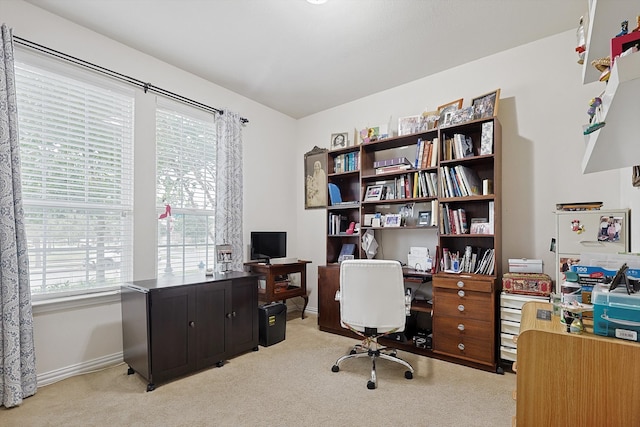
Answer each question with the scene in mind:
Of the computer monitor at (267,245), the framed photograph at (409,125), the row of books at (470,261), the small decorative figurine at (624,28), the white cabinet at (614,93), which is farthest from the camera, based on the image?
the computer monitor at (267,245)

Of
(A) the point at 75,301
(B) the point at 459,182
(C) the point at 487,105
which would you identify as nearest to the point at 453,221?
(B) the point at 459,182

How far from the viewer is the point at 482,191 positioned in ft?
9.75

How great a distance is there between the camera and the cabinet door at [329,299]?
3.55 meters

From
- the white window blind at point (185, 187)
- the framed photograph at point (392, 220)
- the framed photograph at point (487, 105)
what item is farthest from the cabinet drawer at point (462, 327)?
the white window blind at point (185, 187)

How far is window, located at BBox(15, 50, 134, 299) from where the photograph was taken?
2410 millimetres

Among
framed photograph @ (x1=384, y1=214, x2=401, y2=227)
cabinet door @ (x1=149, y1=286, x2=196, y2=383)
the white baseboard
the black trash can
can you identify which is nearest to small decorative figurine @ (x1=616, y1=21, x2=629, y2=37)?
framed photograph @ (x1=384, y1=214, x2=401, y2=227)

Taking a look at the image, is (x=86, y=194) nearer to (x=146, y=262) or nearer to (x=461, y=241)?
Result: (x=146, y=262)

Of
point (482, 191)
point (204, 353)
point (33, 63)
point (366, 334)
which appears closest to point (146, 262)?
point (204, 353)

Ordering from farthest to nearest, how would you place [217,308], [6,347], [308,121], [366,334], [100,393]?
[308,121] → [217,308] → [366,334] → [100,393] → [6,347]

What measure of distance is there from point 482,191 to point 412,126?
984 mm

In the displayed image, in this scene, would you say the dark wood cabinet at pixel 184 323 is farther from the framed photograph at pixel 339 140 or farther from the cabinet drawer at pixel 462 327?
the framed photograph at pixel 339 140

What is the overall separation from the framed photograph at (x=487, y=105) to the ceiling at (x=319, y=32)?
0.46 m

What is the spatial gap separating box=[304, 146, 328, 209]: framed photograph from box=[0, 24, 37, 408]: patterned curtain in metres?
3.05

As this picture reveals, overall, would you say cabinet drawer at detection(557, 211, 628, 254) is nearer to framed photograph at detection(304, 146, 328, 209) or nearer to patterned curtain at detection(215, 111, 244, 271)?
framed photograph at detection(304, 146, 328, 209)
